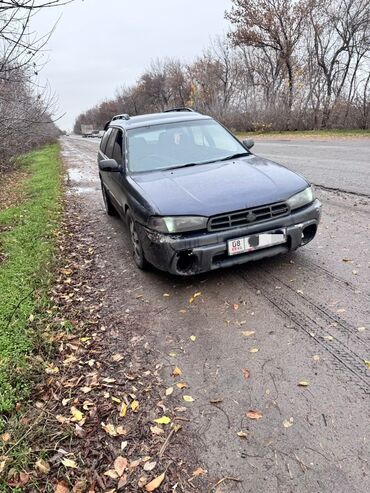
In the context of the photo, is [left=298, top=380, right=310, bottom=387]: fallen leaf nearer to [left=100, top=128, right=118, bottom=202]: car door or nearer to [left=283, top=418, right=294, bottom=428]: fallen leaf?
[left=283, top=418, right=294, bottom=428]: fallen leaf

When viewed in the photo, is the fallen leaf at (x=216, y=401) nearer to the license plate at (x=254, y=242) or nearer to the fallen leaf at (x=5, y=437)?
the fallen leaf at (x=5, y=437)

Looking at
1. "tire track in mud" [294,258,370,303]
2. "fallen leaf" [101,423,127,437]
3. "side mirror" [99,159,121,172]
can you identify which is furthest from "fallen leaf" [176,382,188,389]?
"side mirror" [99,159,121,172]

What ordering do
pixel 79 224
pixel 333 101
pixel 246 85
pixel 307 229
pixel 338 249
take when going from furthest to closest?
1. pixel 246 85
2. pixel 333 101
3. pixel 79 224
4. pixel 338 249
5. pixel 307 229

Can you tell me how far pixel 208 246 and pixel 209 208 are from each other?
0.36m

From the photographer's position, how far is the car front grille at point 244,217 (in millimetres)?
3801

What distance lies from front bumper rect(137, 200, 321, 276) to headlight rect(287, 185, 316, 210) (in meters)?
0.07

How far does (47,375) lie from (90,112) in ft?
465

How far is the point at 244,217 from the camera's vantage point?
3.85 m

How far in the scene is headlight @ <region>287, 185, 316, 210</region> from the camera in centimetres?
407

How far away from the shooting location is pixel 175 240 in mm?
3799

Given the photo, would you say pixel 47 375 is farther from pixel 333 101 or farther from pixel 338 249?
pixel 333 101

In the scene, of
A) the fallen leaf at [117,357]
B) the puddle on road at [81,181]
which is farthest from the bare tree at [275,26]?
the fallen leaf at [117,357]

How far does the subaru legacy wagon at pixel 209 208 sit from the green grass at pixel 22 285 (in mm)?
1277

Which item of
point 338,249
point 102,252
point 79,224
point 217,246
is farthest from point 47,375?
point 79,224
